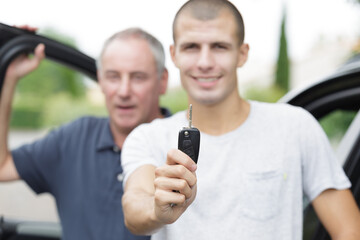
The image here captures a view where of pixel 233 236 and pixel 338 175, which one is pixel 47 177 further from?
pixel 338 175

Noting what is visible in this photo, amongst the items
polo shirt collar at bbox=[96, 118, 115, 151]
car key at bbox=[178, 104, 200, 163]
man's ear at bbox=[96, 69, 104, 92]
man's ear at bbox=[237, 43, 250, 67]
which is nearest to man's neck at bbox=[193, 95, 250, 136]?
man's ear at bbox=[237, 43, 250, 67]

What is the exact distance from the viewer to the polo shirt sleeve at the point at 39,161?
2414 mm

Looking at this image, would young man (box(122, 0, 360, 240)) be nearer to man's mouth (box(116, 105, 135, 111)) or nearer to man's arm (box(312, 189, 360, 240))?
man's arm (box(312, 189, 360, 240))

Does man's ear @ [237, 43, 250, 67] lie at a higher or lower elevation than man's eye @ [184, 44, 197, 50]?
lower

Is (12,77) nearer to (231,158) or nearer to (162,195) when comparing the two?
(231,158)

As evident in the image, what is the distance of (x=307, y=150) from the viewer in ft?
5.65

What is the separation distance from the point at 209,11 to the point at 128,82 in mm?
742

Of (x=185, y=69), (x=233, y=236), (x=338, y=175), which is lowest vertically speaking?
(x=233, y=236)

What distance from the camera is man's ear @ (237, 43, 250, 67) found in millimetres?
1717

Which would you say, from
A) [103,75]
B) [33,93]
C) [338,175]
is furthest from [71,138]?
[33,93]

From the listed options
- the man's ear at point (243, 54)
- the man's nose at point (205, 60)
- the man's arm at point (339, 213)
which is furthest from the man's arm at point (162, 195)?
the man's arm at point (339, 213)

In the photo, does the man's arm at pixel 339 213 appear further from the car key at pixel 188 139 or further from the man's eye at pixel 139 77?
the man's eye at pixel 139 77

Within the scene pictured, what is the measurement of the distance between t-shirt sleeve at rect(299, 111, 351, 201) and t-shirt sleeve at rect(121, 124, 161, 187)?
51cm

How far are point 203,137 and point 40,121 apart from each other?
69.3 ft
